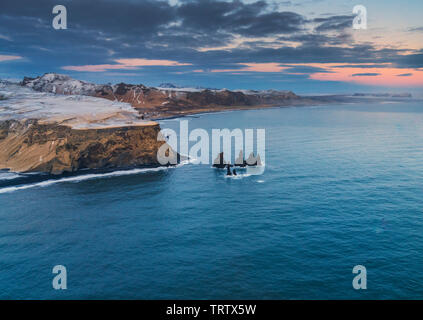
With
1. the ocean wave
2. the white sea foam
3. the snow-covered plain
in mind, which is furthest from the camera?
the snow-covered plain

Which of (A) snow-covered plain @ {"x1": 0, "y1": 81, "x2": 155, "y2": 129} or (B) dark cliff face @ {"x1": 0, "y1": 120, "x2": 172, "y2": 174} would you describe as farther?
(A) snow-covered plain @ {"x1": 0, "y1": 81, "x2": 155, "y2": 129}

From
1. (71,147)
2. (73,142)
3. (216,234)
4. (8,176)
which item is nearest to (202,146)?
(73,142)

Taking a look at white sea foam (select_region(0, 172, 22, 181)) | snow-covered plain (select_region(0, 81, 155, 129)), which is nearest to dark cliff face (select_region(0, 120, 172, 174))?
white sea foam (select_region(0, 172, 22, 181))

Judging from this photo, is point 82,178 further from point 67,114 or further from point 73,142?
point 67,114

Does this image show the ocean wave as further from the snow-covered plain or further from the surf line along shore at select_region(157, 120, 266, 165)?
the snow-covered plain

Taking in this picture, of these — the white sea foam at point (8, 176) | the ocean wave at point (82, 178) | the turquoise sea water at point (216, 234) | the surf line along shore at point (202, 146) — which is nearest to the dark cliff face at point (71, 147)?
the white sea foam at point (8, 176)

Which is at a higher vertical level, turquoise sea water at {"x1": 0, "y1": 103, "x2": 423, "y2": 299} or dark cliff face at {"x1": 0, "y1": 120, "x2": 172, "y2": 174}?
dark cliff face at {"x1": 0, "y1": 120, "x2": 172, "y2": 174}
